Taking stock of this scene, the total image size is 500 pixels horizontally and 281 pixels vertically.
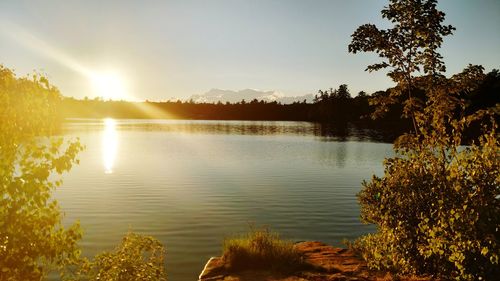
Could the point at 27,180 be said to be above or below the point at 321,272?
above

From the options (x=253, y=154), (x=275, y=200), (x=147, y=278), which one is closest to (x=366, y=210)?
(x=147, y=278)

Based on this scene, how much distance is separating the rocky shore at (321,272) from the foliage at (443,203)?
0.44 m

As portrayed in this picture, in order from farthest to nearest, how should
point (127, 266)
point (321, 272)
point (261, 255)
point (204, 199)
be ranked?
point (204, 199) → point (261, 255) → point (321, 272) → point (127, 266)

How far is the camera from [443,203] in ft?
41.5

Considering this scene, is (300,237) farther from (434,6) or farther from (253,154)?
(253,154)

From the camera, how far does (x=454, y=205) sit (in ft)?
39.0

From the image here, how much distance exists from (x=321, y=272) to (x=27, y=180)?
1122cm

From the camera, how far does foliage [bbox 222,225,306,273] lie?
1641 cm

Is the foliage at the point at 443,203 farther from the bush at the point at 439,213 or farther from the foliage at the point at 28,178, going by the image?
A: the foliage at the point at 28,178

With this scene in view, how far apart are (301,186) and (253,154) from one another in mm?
28962

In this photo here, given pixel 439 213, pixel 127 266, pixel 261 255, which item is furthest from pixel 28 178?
pixel 261 255

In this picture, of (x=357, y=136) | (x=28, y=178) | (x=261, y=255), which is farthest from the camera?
(x=357, y=136)

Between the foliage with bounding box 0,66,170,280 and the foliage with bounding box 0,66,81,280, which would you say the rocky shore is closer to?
the foliage with bounding box 0,66,170,280

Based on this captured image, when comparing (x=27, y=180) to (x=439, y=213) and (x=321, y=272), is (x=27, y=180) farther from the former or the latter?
(x=321, y=272)
